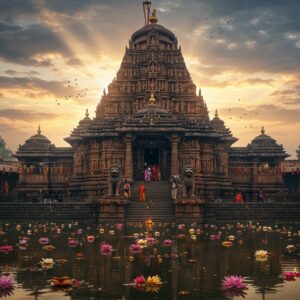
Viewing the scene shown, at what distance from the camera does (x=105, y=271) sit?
10.2 m

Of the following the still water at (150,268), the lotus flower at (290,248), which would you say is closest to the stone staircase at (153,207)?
the still water at (150,268)

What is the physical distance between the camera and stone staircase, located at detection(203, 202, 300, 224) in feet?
93.8

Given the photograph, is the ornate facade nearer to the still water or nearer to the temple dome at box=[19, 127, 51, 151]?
the temple dome at box=[19, 127, 51, 151]

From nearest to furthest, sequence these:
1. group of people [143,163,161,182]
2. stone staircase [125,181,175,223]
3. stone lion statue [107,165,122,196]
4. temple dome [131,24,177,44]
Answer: stone staircase [125,181,175,223] → stone lion statue [107,165,122,196] → group of people [143,163,161,182] → temple dome [131,24,177,44]

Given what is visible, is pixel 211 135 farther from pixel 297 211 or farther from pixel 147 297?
pixel 147 297

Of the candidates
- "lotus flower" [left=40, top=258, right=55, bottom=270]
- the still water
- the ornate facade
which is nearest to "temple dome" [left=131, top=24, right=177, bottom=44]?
the ornate facade

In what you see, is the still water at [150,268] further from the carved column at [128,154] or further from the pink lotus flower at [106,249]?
the carved column at [128,154]

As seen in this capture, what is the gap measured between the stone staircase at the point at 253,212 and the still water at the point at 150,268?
1152cm

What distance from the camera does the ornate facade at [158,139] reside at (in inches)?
1502

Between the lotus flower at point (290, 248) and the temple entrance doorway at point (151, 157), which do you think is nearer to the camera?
the lotus flower at point (290, 248)

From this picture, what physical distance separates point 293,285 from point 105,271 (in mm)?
4213

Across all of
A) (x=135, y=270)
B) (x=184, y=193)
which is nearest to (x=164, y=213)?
(x=184, y=193)

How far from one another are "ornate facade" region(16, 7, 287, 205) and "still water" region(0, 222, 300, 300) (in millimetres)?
20727

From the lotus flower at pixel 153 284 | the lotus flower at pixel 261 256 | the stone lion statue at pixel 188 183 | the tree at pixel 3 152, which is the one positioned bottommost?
the lotus flower at pixel 153 284
